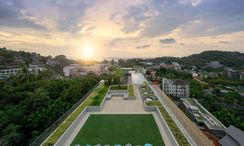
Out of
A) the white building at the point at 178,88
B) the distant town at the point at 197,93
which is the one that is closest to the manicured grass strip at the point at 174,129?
the distant town at the point at 197,93

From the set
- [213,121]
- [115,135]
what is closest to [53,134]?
[115,135]

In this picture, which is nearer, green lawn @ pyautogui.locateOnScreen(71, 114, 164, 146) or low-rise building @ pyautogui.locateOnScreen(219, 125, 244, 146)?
green lawn @ pyautogui.locateOnScreen(71, 114, 164, 146)

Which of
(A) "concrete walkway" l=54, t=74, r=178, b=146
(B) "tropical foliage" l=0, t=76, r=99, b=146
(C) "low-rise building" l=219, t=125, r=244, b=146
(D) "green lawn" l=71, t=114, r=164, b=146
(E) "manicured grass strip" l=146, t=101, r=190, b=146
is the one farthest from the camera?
(B) "tropical foliage" l=0, t=76, r=99, b=146

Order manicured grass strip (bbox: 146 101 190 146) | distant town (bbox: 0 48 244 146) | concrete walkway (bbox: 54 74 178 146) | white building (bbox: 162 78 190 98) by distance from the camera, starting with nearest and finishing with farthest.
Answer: manicured grass strip (bbox: 146 101 190 146) → concrete walkway (bbox: 54 74 178 146) → distant town (bbox: 0 48 244 146) → white building (bbox: 162 78 190 98)

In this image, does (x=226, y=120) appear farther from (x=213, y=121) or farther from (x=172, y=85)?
(x=172, y=85)

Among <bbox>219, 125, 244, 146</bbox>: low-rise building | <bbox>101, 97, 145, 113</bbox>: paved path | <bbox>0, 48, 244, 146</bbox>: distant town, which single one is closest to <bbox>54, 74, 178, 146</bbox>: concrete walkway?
<bbox>101, 97, 145, 113</bbox>: paved path

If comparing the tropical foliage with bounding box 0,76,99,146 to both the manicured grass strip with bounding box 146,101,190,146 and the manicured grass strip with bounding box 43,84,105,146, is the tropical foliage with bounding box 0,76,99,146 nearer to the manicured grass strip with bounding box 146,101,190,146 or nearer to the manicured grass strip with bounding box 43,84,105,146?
the manicured grass strip with bounding box 43,84,105,146
